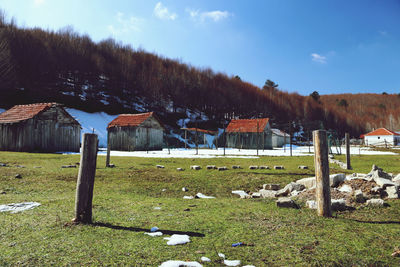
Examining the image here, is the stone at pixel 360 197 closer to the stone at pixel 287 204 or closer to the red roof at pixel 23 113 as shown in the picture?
the stone at pixel 287 204

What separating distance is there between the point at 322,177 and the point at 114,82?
60260 millimetres

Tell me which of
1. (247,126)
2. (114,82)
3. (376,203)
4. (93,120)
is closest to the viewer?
(376,203)

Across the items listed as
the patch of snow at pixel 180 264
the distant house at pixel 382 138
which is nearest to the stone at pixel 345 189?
the patch of snow at pixel 180 264

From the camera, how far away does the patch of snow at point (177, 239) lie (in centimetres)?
365

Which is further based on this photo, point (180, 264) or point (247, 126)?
point (247, 126)

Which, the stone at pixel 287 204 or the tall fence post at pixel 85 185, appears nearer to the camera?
the tall fence post at pixel 85 185

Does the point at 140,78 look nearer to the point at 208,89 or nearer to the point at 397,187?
the point at 208,89

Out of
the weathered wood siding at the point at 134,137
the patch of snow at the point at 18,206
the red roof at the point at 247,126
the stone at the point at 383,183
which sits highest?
the red roof at the point at 247,126

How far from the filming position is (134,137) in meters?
32.1

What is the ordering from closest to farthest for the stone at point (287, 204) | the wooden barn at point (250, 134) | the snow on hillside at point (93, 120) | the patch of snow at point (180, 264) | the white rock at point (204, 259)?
1. the patch of snow at point (180, 264)
2. the white rock at point (204, 259)
3. the stone at point (287, 204)
4. the snow on hillside at point (93, 120)
5. the wooden barn at point (250, 134)

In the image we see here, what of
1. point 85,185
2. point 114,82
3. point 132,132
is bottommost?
point 85,185

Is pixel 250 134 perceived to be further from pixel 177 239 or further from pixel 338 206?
pixel 177 239

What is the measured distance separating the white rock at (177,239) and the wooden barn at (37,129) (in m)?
26.5

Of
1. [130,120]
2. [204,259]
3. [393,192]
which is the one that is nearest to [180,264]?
[204,259]
